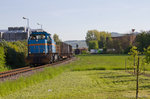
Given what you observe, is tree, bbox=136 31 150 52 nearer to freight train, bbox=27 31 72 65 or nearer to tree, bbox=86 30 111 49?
freight train, bbox=27 31 72 65

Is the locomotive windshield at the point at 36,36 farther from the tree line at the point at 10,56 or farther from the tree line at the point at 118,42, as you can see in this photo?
the tree line at the point at 118,42

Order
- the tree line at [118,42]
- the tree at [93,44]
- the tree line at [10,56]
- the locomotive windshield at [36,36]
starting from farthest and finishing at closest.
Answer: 1. the tree at [93,44]
2. the tree line at [118,42]
3. the locomotive windshield at [36,36]
4. the tree line at [10,56]

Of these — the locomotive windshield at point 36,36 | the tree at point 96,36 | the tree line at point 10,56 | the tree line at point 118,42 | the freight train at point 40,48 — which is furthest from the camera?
Result: the tree at point 96,36

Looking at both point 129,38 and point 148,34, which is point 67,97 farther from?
point 129,38

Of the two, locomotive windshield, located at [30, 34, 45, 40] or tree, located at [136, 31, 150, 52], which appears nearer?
locomotive windshield, located at [30, 34, 45, 40]

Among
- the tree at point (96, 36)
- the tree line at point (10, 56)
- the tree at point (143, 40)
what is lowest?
the tree line at point (10, 56)

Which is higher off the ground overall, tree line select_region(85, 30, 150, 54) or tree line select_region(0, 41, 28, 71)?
tree line select_region(85, 30, 150, 54)

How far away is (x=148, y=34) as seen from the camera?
82.6m

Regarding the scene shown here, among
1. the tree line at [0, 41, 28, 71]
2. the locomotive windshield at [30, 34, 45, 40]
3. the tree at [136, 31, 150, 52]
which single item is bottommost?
the tree line at [0, 41, 28, 71]

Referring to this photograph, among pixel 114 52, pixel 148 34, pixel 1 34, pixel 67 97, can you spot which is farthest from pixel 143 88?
pixel 114 52

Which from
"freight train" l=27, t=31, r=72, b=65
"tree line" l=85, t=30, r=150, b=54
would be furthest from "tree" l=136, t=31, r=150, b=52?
"freight train" l=27, t=31, r=72, b=65

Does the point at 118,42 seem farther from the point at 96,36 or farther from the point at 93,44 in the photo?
the point at 96,36

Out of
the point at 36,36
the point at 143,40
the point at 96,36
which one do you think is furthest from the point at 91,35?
the point at 36,36

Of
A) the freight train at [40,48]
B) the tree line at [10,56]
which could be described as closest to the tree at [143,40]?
the freight train at [40,48]
